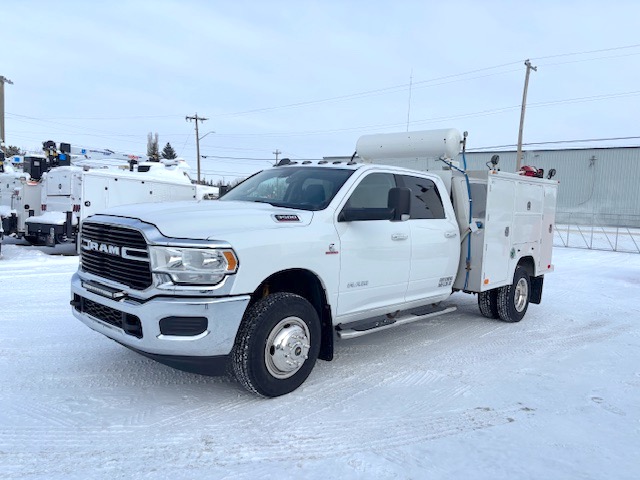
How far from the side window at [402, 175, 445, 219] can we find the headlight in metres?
2.49

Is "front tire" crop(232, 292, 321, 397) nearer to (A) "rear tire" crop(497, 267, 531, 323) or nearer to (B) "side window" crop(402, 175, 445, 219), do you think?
(B) "side window" crop(402, 175, 445, 219)

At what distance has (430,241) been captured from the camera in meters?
5.55

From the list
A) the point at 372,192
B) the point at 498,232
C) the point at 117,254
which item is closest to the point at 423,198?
the point at 372,192

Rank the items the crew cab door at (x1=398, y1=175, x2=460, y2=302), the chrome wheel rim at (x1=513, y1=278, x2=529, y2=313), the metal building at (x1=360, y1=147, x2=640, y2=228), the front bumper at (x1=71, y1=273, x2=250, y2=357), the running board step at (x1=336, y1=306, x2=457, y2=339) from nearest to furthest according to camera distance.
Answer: the front bumper at (x1=71, y1=273, x2=250, y2=357) → the running board step at (x1=336, y1=306, x2=457, y2=339) → the crew cab door at (x1=398, y1=175, x2=460, y2=302) → the chrome wheel rim at (x1=513, y1=278, x2=529, y2=313) → the metal building at (x1=360, y1=147, x2=640, y2=228)

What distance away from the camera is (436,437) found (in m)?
3.58

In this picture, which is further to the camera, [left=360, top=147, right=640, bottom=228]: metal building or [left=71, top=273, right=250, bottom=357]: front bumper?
[left=360, top=147, right=640, bottom=228]: metal building

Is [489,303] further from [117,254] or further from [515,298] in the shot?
[117,254]

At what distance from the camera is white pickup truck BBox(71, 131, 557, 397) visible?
362cm

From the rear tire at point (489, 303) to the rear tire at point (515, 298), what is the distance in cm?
6

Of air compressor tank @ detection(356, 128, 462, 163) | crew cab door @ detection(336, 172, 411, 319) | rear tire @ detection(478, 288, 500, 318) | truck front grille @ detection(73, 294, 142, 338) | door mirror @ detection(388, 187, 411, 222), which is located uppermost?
air compressor tank @ detection(356, 128, 462, 163)

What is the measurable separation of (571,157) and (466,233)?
40430mm

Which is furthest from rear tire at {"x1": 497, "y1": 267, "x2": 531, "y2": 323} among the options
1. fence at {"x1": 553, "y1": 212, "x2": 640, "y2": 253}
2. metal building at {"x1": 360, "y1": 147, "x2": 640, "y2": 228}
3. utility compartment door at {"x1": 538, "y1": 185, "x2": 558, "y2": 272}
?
metal building at {"x1": 360, "y1": 147, "x2": 640, "y2": 228}

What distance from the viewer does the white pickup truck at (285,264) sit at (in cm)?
362

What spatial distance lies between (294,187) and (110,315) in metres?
2.04
